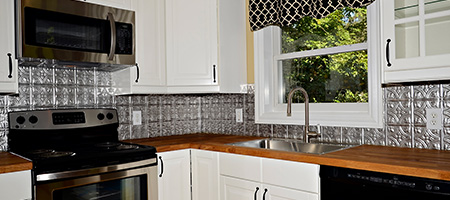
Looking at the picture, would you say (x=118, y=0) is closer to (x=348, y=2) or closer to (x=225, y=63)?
(x=225, y=63)

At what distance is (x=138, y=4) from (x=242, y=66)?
0.94 metres

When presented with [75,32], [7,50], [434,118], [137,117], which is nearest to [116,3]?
[75,32]

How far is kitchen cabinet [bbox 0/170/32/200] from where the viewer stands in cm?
172

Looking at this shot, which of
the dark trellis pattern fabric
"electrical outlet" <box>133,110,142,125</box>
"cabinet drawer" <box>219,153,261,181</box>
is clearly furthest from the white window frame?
"electrical outlet" <box>133,110,142,125</box>

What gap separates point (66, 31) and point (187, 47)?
2.92 feet

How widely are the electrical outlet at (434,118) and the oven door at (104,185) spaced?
1.64 meters

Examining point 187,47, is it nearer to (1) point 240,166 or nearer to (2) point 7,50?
(1) point 240,166

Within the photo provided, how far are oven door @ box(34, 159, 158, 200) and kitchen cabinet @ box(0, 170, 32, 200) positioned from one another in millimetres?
46

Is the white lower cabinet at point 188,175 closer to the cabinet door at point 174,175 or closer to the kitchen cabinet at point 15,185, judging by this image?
the cabinet door at point 174,175

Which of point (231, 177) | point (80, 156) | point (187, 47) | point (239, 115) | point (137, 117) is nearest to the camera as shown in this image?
point (80, 156)

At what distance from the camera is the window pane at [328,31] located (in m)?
2.45

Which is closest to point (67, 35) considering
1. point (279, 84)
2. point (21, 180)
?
point (21, 180)

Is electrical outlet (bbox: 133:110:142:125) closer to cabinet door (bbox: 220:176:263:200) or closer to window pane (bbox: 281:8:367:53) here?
cabinet door (bbox: 220:176:263:200)

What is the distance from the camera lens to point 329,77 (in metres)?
2.62
